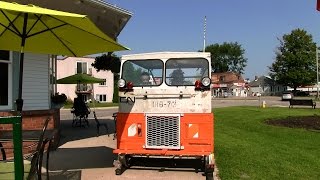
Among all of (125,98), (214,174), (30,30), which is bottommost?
(214,174)

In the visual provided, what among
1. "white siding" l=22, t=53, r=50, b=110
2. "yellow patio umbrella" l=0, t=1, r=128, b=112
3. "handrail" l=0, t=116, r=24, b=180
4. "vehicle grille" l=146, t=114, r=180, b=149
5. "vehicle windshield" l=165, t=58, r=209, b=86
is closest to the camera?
"handrail" l=0, t=116, r=24, b=180

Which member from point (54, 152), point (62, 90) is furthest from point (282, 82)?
point (54, 152)

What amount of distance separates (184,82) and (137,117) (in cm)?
118

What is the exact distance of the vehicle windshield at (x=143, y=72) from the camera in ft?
30.8

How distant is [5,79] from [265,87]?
118 meters

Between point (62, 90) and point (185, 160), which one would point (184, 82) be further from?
point (62, 90)

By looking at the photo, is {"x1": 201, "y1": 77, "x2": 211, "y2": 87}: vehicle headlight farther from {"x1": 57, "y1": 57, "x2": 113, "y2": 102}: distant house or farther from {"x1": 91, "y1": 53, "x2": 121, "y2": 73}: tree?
{"x1": 57, "y1": 57, "x2": 113, "y2": 102}: distant house

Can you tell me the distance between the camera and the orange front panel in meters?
8.75

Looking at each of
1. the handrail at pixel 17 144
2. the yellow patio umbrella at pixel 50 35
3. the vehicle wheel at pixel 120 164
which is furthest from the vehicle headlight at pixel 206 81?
the handrail at pixel 17 144

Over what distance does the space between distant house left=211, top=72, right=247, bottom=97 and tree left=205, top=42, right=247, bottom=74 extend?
291 inches

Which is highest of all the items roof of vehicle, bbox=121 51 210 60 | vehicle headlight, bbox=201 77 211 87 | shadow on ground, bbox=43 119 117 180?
roof of vehicle, bbox=121 51 210 60

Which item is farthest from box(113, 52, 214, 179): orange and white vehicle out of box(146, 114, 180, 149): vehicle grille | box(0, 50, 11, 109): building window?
box(0, 50, 11, 109): building window

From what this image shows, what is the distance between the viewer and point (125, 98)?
9.17 metres

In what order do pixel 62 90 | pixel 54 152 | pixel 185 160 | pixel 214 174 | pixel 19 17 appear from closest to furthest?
pixel 19 17 → pixel 214 174 → pixel 185 160 → pixel 54 152 → pixel 62 90
